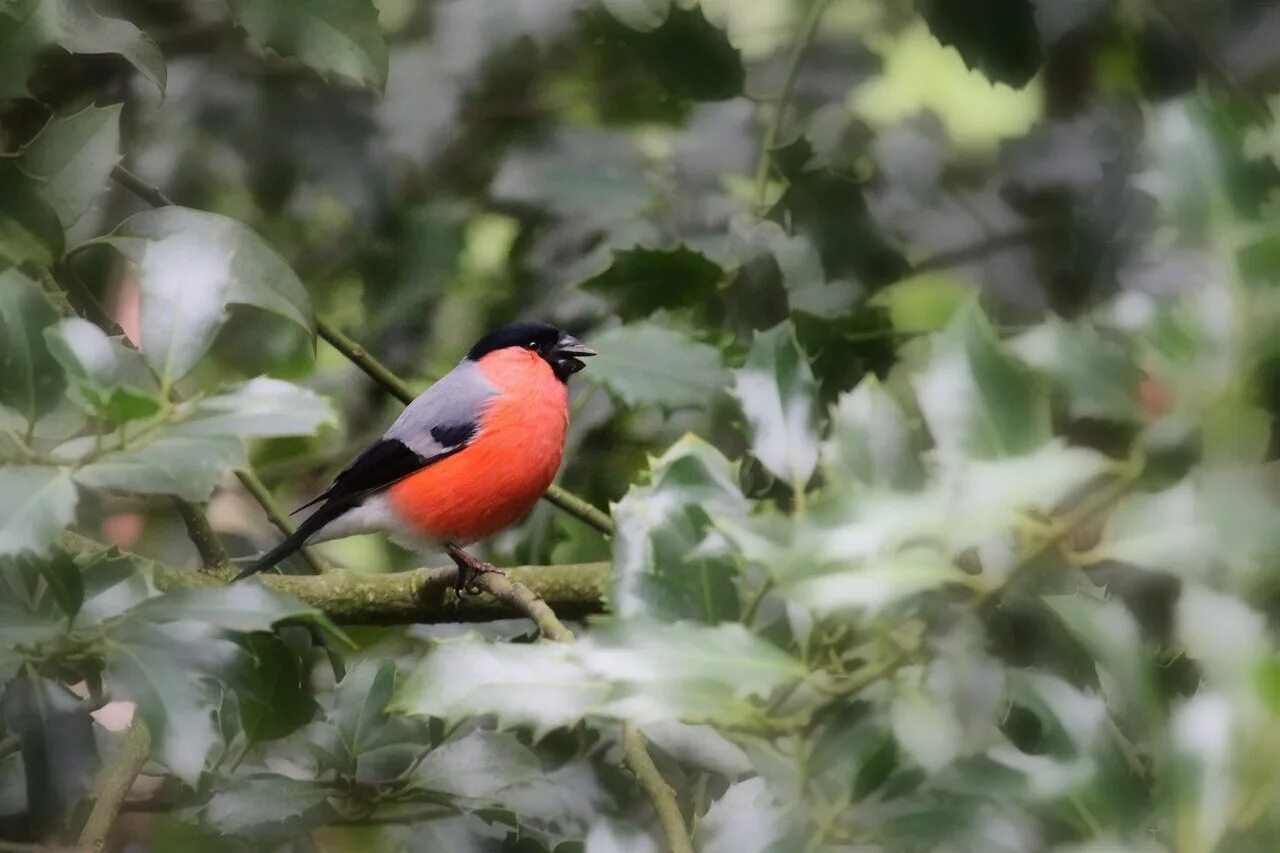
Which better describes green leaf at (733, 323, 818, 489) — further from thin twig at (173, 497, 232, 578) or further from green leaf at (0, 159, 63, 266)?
thin twig at (173, 497, 232, 578)

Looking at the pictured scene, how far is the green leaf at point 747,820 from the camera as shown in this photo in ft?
1.70

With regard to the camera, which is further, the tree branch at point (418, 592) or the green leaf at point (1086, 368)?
the tree branch at point (418, 592)

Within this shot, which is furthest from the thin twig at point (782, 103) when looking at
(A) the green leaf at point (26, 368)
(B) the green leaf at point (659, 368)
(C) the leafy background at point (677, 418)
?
(A) the green leaf at point (26, 368)

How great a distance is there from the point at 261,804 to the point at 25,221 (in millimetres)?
355

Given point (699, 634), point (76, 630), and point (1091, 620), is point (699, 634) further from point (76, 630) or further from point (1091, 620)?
point (76, 630)

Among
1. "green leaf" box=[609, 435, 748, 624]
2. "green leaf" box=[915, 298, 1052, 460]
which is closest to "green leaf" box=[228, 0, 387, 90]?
"green leaf" box=[609, 435, 748, 624]

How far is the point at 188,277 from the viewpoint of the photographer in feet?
2.26

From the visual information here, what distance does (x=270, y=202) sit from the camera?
145 cm

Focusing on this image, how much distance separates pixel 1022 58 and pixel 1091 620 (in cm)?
77

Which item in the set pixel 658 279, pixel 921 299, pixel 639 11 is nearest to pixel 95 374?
pixel 658 279

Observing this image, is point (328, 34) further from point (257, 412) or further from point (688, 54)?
point (257, 412)

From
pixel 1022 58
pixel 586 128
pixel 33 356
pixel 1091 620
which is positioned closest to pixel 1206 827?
pixel 1091 620

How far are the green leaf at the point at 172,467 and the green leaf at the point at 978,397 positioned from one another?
27 cm

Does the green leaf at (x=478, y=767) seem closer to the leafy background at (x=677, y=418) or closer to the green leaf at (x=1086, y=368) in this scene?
the leafy background at (x=677, y=418)
